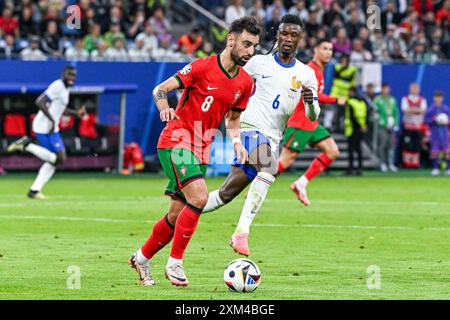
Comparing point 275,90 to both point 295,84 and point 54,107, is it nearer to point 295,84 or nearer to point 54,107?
point 295,84

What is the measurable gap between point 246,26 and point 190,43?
20930 mm

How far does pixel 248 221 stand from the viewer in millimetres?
13680

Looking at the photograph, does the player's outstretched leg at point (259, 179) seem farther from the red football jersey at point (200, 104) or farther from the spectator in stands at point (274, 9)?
the spectator in stands at point (274, 9)

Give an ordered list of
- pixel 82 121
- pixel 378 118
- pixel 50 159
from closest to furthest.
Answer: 1. pixel 50 159
2. pixel 82 121
3. pixel 378 118

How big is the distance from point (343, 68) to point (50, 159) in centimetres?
1091

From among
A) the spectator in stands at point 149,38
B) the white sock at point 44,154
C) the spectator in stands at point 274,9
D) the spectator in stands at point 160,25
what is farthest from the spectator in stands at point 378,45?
the white sock at point 44,154

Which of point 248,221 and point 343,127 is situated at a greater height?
point 248,221

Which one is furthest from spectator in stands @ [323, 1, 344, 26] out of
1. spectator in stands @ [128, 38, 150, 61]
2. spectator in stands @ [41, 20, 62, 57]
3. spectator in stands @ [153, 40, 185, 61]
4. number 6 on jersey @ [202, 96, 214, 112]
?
number 6 on jersey @ [202, 96, 214, 112]

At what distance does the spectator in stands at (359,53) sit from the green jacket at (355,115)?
2046 mm

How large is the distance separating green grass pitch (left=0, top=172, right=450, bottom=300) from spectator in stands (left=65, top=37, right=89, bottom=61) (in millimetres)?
5054

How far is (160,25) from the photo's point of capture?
33.0 meters

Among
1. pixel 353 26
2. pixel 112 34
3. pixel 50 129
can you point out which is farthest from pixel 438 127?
pixel 50 129
